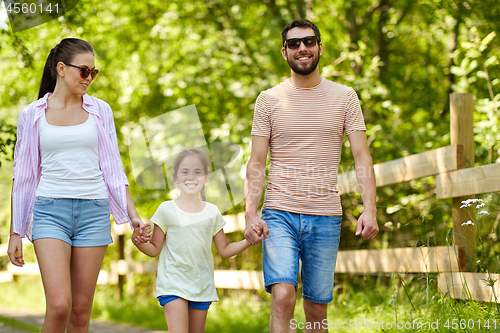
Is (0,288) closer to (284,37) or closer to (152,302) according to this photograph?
(152,302)

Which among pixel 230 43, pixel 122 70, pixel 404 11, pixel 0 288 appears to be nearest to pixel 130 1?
pixel 122 70

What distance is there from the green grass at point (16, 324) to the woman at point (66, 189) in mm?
2998

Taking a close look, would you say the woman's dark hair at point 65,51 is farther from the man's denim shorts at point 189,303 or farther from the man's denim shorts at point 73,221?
the man's denim shorts at point 189,303

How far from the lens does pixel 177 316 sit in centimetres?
261

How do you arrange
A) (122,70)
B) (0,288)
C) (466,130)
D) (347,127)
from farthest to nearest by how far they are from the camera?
(0,288), (122,70), (466,130), (347,127)

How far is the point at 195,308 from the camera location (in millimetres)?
2715

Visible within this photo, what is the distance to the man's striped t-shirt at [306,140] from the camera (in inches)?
111

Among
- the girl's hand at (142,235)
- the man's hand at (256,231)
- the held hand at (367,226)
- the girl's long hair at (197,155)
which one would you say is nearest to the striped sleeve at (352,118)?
the held hand at (367,226)

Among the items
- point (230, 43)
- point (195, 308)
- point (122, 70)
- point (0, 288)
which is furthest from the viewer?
point (0, 288)

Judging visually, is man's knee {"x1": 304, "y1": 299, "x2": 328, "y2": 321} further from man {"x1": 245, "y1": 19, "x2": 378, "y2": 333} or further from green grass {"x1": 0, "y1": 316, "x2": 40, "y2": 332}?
green grass {"x1": 0, "y1": 316, "x2": 40, "y2": 332}

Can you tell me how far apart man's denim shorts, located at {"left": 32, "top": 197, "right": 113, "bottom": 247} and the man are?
2.57ft

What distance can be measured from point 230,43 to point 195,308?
4993 mm

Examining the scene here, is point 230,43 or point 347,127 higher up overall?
point 230,43

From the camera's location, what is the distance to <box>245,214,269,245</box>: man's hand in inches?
106
